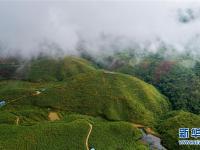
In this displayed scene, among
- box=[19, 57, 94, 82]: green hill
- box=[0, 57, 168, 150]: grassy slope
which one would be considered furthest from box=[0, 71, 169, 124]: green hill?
box=[19, 57, 94, 82]: green hill

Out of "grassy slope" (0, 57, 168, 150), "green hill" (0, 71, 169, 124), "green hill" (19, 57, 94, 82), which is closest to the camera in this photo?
"grassy slope" (0, 57, 168, 150)

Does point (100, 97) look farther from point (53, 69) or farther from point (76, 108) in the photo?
point (53, 69)

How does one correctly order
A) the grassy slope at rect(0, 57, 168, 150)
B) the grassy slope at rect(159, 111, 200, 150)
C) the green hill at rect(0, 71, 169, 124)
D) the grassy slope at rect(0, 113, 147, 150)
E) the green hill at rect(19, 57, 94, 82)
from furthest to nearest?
the green hill at rect(19, 57, 94, 82) < the green hill at rect(0, 71, 169, 124) < the grassy slope at rect(159, 111, 200, 150) < the grassy slope at rect(0, 57, 168, 150) < the grassy slope at rect(0, 113, 147, 150)

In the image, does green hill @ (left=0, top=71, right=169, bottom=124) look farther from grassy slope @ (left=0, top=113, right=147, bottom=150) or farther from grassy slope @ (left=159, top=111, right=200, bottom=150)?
grassy slope @ (left=0, top=113, right=147, bottom=150)

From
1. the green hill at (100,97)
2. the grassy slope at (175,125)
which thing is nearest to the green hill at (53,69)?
the green hill at (100,97)

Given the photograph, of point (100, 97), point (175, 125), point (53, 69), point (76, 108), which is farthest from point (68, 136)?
point (53, 69)

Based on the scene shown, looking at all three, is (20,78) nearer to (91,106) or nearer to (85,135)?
(91,106)

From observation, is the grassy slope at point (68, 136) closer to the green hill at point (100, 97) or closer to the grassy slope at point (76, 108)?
the grassy slope at point (76, 108)
